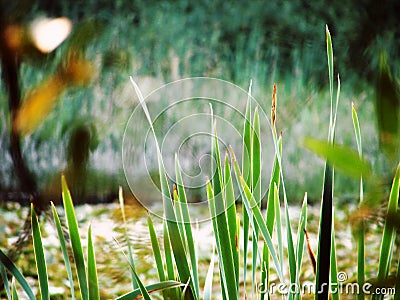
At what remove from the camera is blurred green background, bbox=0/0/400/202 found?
852 millimetres

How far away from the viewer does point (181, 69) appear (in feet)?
2.84

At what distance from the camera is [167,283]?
677 millimetres

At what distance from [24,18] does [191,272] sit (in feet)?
1.85

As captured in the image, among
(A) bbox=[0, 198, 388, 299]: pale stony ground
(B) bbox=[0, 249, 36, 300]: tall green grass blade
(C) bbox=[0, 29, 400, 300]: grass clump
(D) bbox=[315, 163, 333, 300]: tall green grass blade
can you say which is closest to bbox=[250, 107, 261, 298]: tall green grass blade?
(C) bbox=[0, 29, 400, 300]: grass clump

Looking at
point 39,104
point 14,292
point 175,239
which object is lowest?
point 14,292

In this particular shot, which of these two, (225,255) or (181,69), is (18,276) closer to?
(225,255)

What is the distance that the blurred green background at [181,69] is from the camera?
2.80ft

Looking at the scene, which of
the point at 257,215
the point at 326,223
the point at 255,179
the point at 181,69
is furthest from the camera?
the point at 181,69

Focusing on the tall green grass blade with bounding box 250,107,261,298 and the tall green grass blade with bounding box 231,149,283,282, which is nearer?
the tall green grass blade with bounding box 231,149,283,282

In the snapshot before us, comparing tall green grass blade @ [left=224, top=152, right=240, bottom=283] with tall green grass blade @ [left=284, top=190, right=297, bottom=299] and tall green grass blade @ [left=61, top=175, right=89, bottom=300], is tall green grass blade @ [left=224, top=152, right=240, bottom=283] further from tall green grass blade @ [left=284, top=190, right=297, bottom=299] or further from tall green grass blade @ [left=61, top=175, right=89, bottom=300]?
tall green grass blade @ [left=61, top=175, right=89, bottom=300]

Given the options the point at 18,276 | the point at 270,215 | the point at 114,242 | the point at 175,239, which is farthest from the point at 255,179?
the point at 18,276

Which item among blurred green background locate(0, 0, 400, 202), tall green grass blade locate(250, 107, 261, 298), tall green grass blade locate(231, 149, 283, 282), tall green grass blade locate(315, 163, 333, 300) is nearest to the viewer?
tall green grass blade locate(315, 163, 333, 300)

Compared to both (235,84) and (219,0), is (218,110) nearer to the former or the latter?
(235,84)

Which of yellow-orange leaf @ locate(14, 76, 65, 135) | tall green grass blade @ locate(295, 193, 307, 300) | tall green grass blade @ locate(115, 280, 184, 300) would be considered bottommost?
tall green grass blade @ locate(115, 280, 184, 300)
